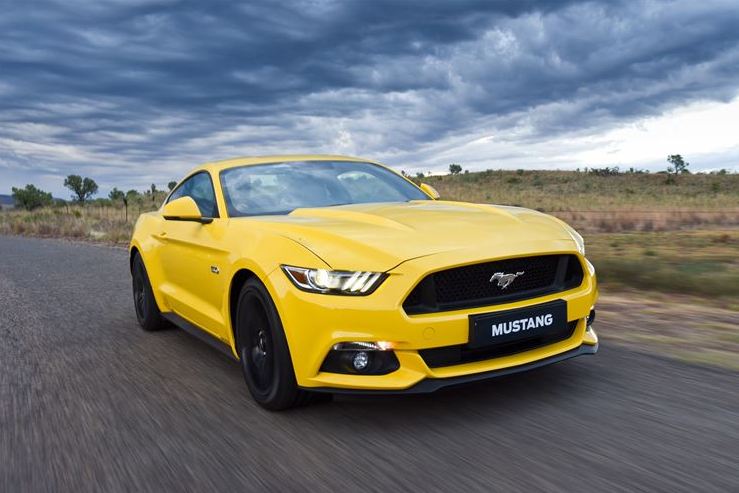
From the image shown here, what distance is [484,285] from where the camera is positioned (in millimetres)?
3412

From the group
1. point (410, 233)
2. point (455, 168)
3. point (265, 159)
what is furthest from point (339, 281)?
point (455, 168)

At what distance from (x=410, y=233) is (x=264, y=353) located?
103 cm

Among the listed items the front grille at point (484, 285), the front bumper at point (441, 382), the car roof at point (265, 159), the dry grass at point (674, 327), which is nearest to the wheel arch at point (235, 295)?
the front bumper at point (441, 382)

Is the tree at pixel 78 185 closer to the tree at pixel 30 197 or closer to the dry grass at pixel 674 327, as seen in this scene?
the tree at pixel 30 197

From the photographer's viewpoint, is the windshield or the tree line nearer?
the windshield

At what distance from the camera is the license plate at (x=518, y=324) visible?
3.26 meters

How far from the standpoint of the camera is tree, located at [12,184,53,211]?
7814cm

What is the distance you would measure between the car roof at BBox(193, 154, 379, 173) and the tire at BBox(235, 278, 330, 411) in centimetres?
152

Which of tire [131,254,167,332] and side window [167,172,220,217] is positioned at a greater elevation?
side window [167,172,220,217]

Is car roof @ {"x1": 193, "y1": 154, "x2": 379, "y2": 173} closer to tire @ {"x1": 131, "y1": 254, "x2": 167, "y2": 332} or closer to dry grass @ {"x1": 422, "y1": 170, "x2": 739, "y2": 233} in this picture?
tire @ {"x1": 131, "y1": 254, "x2": 167, "y2": 332}

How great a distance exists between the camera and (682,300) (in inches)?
259

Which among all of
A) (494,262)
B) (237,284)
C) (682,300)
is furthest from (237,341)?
(682,300)

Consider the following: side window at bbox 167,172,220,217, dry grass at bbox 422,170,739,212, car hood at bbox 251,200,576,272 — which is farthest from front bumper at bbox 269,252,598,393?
dry grass at bbox 422,170,739,212

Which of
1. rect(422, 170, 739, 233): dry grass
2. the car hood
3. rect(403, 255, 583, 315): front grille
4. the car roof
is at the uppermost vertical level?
the car roof
